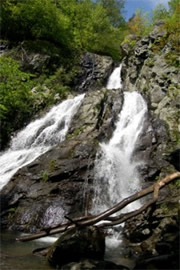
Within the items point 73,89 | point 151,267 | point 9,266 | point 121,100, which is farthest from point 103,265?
point 73,89

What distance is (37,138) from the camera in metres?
21.5

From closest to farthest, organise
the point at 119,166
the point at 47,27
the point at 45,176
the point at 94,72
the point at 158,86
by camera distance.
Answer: the point at 45,176
the point at 119,166
the point at 158,86
the point at 94,72
the point at 47,27

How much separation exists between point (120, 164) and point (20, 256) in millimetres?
9273

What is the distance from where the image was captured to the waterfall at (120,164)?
15.6 m

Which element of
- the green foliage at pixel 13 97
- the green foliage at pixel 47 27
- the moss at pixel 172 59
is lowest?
the green foliage at pixel 13 97

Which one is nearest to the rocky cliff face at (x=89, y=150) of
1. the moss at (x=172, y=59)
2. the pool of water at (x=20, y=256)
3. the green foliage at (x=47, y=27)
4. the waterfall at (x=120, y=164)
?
the moss at (x=172, y=59)

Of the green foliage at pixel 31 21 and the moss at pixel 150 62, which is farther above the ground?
the green foliage at pixel 31 21

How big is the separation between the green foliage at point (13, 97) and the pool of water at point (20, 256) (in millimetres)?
13193

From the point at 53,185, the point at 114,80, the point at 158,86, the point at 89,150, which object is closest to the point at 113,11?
the point at 114,80

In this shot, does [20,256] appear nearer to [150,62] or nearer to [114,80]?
[150,62]

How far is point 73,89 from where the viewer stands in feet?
101

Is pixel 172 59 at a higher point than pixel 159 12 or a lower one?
lower

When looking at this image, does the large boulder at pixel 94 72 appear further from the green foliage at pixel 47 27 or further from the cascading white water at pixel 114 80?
the green foliage at pixel 47 27

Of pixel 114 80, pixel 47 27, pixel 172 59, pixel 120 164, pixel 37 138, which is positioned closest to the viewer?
pixel 120 164
